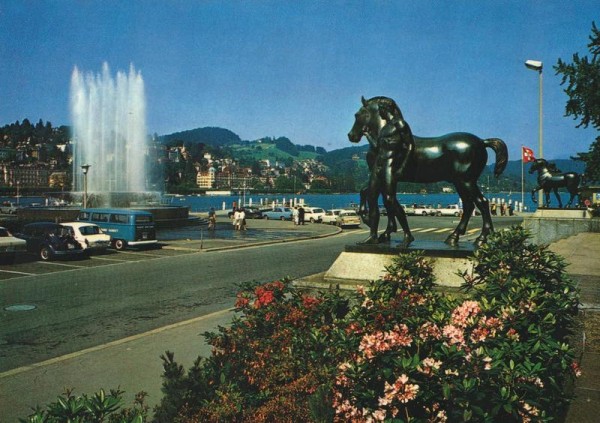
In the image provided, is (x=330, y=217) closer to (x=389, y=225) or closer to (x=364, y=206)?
(x=364, y=206)

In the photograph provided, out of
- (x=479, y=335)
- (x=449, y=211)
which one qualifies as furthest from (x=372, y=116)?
(x=449, y=211)

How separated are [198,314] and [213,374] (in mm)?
7104

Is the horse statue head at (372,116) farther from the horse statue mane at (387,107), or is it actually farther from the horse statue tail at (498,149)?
the horse statue tail at (498,149)

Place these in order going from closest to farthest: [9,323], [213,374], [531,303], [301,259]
Answer: [531,303] → [213,374] → [9,323] → [301,259]

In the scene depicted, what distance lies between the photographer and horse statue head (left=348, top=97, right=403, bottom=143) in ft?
26.6

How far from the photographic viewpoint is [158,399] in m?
6.30

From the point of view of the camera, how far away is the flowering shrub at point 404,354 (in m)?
3.30

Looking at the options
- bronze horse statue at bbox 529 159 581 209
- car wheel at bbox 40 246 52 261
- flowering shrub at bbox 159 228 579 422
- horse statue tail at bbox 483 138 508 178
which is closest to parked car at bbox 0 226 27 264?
car wheel at bbox 40 246 52 261

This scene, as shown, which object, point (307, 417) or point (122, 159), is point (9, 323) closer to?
point (307, 417)

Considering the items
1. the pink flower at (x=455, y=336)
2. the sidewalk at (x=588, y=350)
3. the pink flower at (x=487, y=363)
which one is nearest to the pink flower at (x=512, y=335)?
the pink flower at (x=455, y=336)

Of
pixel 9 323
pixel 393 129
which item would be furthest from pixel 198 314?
pixel 393 129

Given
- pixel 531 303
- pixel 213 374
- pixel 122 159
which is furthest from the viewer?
pixel 122 159

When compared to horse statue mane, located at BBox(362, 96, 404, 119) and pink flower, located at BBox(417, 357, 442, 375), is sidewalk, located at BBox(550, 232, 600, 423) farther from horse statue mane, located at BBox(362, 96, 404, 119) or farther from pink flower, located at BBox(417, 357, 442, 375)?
horse statue mane, located at BBox(362, 96, 404, 119)

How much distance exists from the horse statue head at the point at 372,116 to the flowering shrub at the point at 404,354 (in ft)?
9.11
